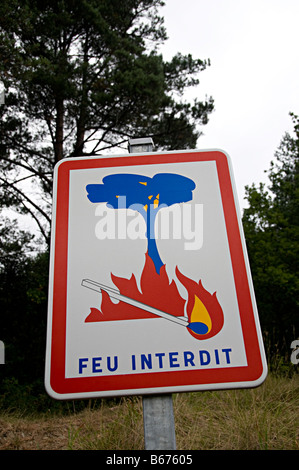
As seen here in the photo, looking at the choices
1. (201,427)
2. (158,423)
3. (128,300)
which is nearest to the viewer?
(158,423)

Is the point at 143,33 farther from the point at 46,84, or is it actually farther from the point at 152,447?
the point at 152,447

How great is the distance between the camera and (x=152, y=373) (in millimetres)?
1115

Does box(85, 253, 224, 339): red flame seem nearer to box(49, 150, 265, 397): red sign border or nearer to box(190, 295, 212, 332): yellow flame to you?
box(190, 295, 212, 332): yellow flame

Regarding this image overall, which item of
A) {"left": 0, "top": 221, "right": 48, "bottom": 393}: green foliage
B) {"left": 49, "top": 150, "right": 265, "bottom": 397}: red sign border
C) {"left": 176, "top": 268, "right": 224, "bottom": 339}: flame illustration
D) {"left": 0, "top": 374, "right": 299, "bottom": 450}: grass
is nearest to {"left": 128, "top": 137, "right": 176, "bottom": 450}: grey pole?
{"left": 49, "top": 150, "right": 265, "bottom": 397}: red sign border

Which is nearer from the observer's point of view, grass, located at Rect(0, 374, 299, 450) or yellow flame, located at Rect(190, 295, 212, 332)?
yellow flame, located at Rect(190, 295, 212, 332)

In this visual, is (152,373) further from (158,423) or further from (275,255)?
(275,255)

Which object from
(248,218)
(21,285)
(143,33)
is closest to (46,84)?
(143,33)

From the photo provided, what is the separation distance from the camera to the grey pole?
1070mm

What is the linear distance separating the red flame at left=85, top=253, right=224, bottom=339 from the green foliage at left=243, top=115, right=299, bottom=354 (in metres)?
9.29

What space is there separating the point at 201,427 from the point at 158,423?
2.01 m

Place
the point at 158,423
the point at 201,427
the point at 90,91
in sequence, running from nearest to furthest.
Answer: the point at 158,423 < the point at 201,427 < the point at 90,91

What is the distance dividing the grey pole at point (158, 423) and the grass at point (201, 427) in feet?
5.50

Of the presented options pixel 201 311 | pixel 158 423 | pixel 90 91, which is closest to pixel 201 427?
pixel 158 423
